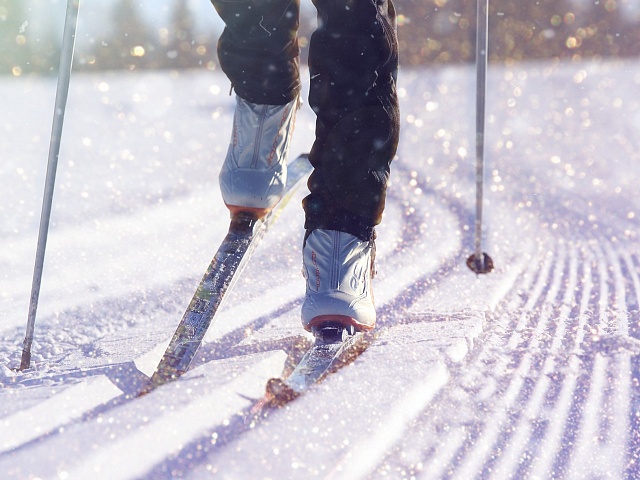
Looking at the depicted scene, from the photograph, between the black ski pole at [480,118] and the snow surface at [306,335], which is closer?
the snow surface at [306,335]

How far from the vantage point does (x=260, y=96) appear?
1347 mm

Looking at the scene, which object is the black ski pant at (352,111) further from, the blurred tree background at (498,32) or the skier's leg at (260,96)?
the blurred tree background at (498,32)

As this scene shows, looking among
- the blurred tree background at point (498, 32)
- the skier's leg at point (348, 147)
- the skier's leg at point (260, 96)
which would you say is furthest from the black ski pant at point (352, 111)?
the blurred tree background at point (498, 32)

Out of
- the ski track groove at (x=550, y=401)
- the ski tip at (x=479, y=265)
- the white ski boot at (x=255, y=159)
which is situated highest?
the white ski boot at (x=255, y=159)

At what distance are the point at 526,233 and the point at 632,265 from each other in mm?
438

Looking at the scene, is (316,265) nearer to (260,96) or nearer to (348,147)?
(348,147)

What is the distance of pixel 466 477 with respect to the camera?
0.78 m

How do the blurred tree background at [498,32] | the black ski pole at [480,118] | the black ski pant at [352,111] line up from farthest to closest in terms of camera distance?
1. the blurred tree background at [498,32]
2. the black ski pole at [480,118]
3. the black ski pant at [352,111]

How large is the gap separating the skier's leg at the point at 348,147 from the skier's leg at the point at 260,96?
0.22 meters

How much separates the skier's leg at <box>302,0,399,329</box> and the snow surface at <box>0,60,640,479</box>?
0.13 metres

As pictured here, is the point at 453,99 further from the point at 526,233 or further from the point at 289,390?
the point at 289,390

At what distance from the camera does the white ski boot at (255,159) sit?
1344mm

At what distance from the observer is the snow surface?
0.78m

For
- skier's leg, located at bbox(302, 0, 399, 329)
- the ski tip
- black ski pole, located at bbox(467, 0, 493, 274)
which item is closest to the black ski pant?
skier's leg, located at bbox(302, 0, 399, 329)
